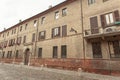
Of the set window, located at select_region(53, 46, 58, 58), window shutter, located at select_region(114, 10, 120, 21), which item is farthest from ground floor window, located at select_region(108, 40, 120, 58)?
window, located at select_region(53, 46, 58, 58)

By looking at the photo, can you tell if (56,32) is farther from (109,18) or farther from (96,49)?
(109,18)

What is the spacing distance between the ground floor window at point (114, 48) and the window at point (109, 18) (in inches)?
89.9

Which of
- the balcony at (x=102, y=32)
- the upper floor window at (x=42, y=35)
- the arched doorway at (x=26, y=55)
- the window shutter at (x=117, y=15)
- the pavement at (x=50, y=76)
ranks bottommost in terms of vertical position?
the pavement at (x=50, y=76)

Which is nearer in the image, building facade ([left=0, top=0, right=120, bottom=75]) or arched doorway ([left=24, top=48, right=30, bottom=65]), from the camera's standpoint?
building facade ([left=0, top=0, right=120, bottom=75])

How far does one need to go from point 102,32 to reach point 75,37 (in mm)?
4440

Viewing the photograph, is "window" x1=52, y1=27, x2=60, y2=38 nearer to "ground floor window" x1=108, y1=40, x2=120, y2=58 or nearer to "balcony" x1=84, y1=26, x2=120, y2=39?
"balcony" x1=84, y1=26, x2=120, y2=39

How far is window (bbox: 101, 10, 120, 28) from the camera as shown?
12295mm

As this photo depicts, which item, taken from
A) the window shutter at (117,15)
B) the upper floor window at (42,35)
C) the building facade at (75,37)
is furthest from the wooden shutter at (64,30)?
the window shutter at (117,15)

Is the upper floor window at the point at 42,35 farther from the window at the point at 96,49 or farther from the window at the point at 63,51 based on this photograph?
the window at the point at 96,49

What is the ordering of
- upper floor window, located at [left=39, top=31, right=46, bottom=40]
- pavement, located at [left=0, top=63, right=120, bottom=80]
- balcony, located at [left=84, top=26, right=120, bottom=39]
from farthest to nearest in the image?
1. upper floor window, located at [left=39, top=31, right=46, bottom=40]
2. balcony, located at [left=84, top=26, right=120, bottom=39]
3. pavement, located at [left=0, top=63, right=120, bottom=80]

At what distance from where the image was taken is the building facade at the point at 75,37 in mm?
12172

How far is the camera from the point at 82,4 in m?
16.0

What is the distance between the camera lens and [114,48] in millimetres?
11836

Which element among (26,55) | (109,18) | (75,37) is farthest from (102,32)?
(26,55)
